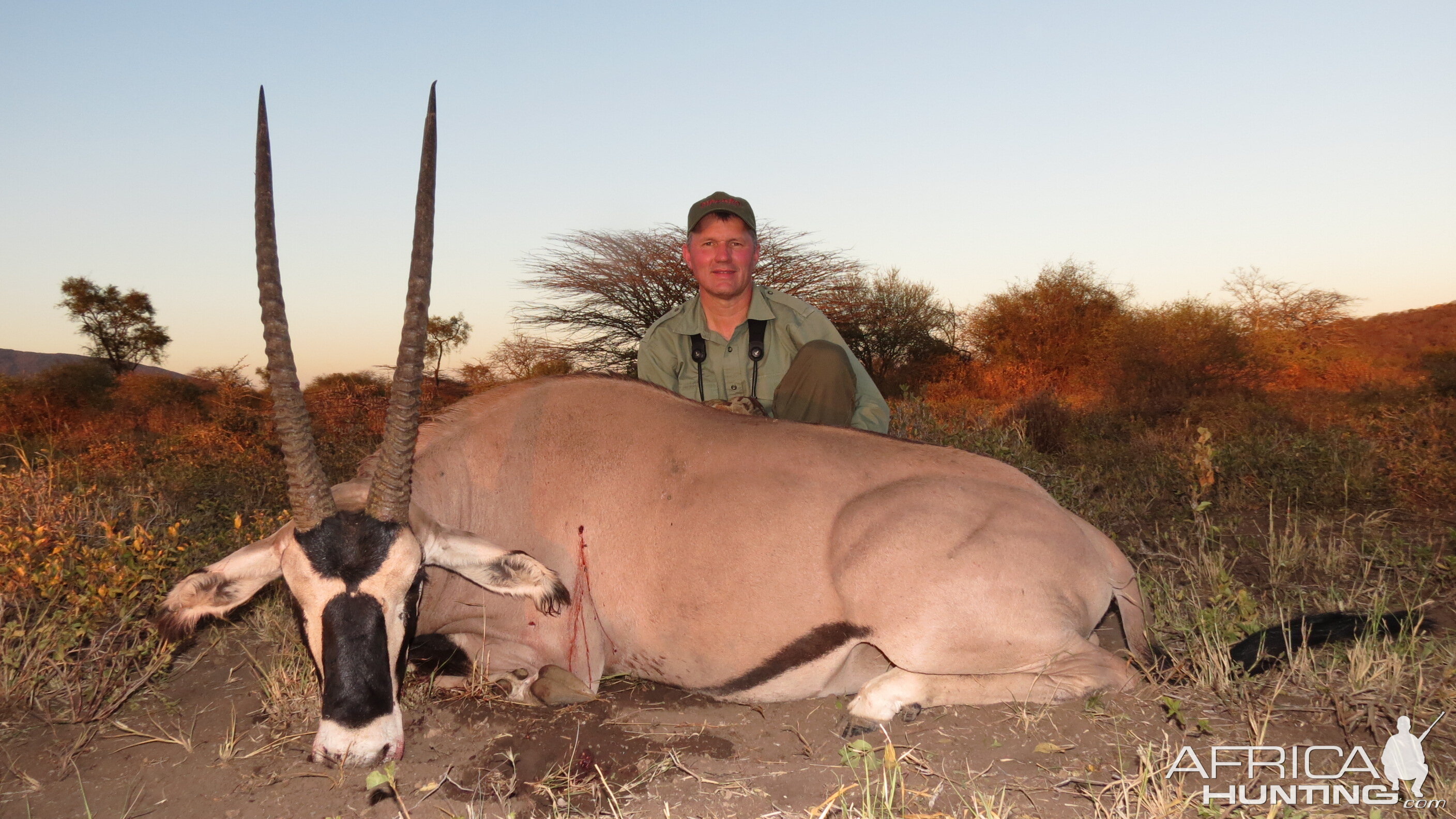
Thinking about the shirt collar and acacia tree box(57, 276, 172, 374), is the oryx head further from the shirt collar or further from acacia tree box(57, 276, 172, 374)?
acacia tree box(57, 276, 172, 374)

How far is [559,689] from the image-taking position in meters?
3.83

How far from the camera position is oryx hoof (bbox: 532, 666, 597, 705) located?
3811mm

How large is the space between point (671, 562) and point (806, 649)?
0.67m

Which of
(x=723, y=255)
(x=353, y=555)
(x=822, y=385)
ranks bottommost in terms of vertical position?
(x=353, y=555)

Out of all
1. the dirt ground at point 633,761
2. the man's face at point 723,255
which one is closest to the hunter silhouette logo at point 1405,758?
the dirt ground at point 633,761

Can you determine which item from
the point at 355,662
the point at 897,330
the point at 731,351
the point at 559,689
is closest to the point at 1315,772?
the point at 559,689

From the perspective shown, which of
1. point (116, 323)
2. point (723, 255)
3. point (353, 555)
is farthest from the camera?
point (116, 323)

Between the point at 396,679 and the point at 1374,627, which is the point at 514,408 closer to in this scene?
the point at 396,679

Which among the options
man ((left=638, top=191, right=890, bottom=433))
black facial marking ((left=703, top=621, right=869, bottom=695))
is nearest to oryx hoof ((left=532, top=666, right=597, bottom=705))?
black facial marking ((left=703, top=621, right=869, bottom=695))

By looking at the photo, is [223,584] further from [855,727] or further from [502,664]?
[855,727]

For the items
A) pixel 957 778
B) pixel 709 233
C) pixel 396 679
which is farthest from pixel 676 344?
pixel 957 778

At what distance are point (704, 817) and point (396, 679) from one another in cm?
129

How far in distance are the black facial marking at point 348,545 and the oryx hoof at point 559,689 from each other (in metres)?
0.97

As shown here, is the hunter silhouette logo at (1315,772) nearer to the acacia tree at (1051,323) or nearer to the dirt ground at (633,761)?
the dirt ground at (633,761)
